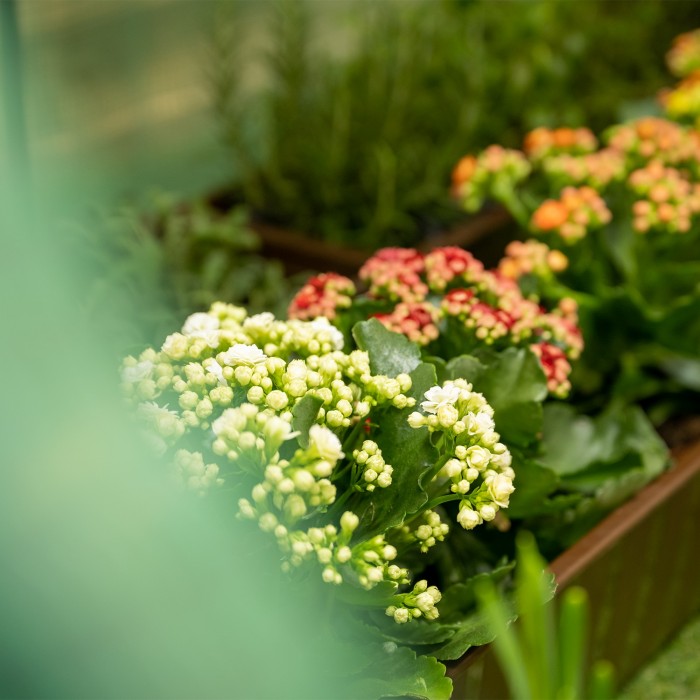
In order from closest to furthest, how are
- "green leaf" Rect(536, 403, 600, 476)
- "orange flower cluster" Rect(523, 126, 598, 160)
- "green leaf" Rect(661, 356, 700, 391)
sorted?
"green leaf" Rect(536, 403, 600, 476) → "green leaf" Rect(661, 356, 700, 391) → "orange flower cluster" Rect(523, 126, 598, 160)

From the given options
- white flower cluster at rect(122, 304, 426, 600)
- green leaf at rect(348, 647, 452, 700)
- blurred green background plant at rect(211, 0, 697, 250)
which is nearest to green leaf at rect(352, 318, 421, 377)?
white flower cluster at rect(122, 304, 426, 600)

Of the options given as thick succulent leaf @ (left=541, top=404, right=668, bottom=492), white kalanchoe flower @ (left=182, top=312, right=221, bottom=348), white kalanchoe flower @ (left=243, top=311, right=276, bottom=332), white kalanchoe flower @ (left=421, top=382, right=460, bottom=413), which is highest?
white kalanchoe flower @ (left=182, top=312, right=221, bottom=348)

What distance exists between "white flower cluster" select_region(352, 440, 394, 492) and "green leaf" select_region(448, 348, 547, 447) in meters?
0.19

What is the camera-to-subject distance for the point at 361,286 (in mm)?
1506

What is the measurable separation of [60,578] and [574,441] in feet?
1.99

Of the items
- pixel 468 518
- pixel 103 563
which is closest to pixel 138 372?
pixel 103 563

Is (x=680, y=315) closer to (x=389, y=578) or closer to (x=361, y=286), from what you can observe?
(x=361, y=286)

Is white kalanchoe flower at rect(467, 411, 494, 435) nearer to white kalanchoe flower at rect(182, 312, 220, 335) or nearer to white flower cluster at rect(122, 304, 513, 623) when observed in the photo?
white flower cluster at rect(122, 304, 513, 623)

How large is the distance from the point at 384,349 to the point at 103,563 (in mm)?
310

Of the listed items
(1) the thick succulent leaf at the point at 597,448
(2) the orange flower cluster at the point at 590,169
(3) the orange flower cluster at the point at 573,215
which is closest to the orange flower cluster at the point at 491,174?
(2) the orange flower cluster at the point at 590,169

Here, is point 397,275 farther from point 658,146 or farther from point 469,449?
point 658,146

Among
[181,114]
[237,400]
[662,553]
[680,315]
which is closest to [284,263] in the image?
[181,114]

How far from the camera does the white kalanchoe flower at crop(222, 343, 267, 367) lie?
0.78 meters

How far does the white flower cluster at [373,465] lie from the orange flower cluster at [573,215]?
22.6 inches
